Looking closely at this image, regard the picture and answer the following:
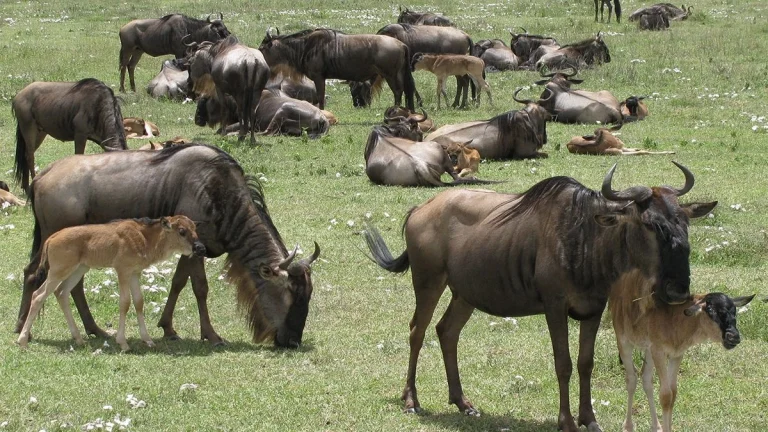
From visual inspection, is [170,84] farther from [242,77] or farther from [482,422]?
[482,422]

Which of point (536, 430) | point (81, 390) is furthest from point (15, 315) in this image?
point (536, 430)

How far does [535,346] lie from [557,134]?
11.4 m

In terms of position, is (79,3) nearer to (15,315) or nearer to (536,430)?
(15,315)

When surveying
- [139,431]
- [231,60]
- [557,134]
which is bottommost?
[557,134]

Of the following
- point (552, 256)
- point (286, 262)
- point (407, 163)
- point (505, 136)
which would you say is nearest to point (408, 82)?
point (505, 136)

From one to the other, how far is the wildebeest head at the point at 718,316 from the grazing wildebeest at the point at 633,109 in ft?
49.8

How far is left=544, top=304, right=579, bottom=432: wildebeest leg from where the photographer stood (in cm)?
773

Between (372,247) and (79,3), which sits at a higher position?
(372,247)

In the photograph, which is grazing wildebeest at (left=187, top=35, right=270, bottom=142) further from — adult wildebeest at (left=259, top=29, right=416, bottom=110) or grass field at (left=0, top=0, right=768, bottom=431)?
adult wildebeest at (left=259, top=29, right=416, bottom=110)

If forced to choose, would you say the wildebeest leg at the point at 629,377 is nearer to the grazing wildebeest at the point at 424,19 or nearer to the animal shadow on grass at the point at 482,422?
the animal shadow on grass at the point at 482,422

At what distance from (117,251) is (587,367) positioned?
4081mm

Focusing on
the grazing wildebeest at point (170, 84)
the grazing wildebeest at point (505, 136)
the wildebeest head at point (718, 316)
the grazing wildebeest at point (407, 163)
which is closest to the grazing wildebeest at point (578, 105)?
the grazing wildebeest at point (505, 136)

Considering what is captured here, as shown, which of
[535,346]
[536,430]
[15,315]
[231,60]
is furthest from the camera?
[231,60]

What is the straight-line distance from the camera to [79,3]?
43.7 m
